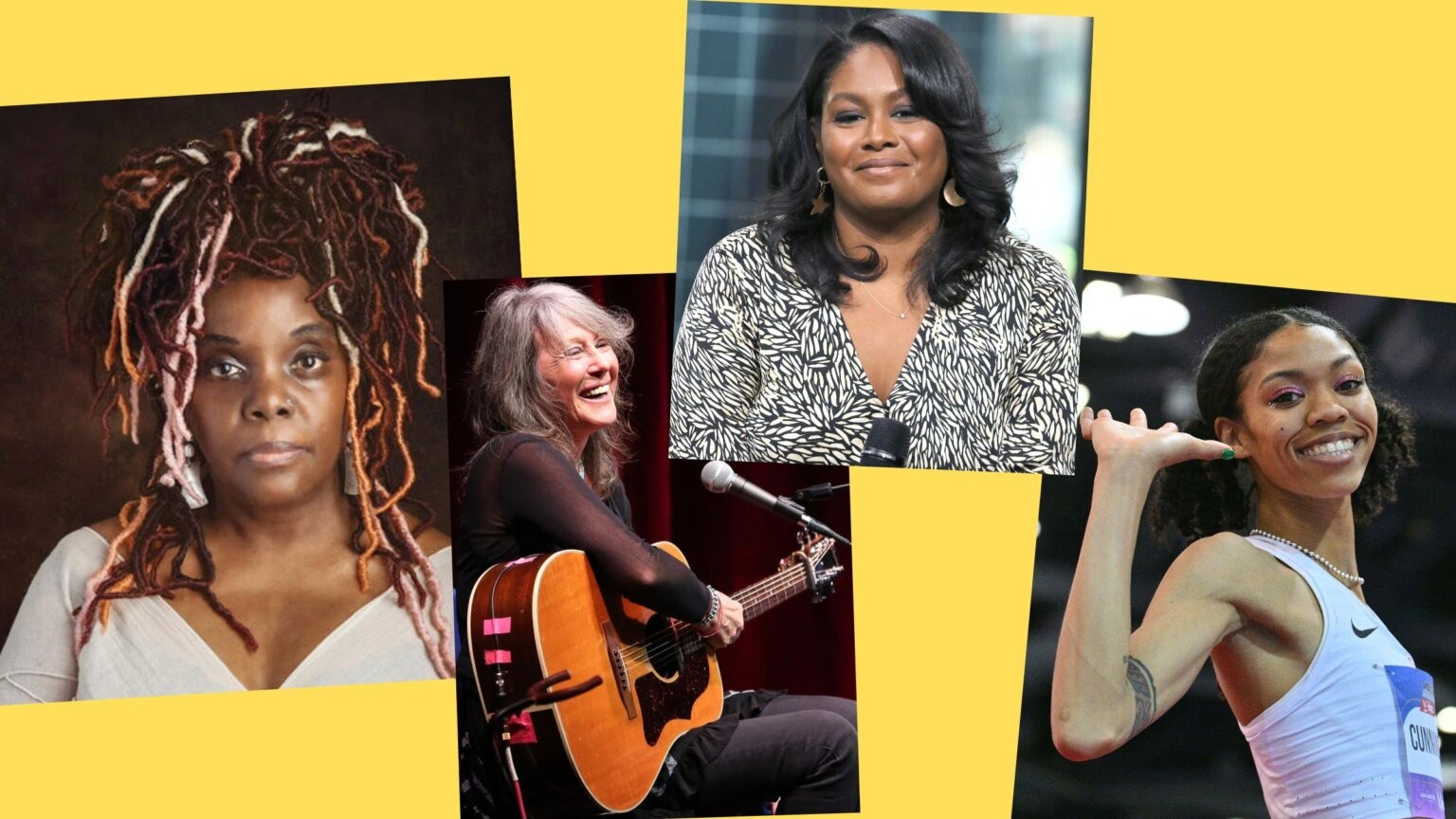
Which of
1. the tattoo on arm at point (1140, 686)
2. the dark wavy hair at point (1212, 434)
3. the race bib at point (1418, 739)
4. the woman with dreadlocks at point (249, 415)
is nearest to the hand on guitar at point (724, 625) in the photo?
the woman with dreadlocks at point (249, 415)

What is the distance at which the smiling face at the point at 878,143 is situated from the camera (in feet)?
20.4

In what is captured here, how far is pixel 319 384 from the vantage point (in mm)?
6570

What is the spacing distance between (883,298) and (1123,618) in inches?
46.9

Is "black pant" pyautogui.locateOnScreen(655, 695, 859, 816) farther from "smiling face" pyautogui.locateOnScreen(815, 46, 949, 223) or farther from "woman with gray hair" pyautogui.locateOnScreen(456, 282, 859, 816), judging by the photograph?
"smiling face" pyautogui.locateOnScreen(815, 46, 949, 223)

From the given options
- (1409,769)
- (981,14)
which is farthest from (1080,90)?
(1409,769)

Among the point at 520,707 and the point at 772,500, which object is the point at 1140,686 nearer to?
the point at 772,500

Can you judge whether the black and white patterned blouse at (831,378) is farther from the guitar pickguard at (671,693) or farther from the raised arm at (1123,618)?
the guitar pickguard at (671,693)

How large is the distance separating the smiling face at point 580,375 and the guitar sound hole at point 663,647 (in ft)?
1.83

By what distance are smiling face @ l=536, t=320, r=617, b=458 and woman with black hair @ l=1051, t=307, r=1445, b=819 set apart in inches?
56.8

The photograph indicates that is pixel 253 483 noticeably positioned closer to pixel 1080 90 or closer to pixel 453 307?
pixel 453 307

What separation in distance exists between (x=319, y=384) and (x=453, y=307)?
55 cm

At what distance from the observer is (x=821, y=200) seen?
247 inches

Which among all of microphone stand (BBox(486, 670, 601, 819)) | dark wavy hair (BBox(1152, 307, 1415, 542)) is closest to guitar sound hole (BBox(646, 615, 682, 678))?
microphone stand (BBox(486, 670, 601, 819))

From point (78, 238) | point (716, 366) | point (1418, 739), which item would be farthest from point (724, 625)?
point (78, 238)
